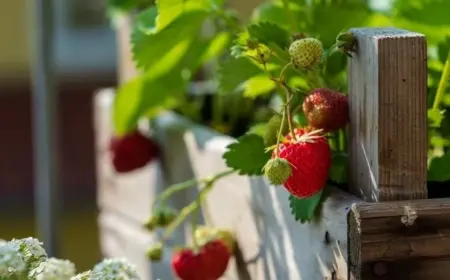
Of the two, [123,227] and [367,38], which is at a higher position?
[367,38]

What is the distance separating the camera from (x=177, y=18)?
81 centimetres

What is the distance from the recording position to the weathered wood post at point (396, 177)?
594 millimetres

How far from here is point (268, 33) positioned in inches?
28.5

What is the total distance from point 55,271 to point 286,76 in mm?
266

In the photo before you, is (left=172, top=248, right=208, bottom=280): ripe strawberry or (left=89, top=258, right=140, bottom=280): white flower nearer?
(left=89, top=258, right=140, bottom=280): white flower

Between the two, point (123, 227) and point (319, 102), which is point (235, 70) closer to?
point (319, 102)

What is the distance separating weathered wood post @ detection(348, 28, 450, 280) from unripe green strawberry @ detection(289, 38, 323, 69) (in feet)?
0.09

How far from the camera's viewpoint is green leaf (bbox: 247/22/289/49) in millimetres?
720

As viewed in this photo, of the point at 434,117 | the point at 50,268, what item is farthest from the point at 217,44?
the point at 50,268

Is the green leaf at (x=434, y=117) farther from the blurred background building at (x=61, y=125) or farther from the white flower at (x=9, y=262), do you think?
the blurred background building at (x=61, y=125)

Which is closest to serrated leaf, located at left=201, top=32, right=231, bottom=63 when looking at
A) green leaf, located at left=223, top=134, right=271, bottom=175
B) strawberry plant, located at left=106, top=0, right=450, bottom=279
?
strawberry plant, located at left=106, top=0, right=450, bottom=279

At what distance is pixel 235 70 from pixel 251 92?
0.04 meters

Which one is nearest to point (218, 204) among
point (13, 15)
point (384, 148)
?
point (384, 148)

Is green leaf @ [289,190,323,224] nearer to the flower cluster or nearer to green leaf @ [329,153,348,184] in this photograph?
green leaf @ [329,153,348,184]
